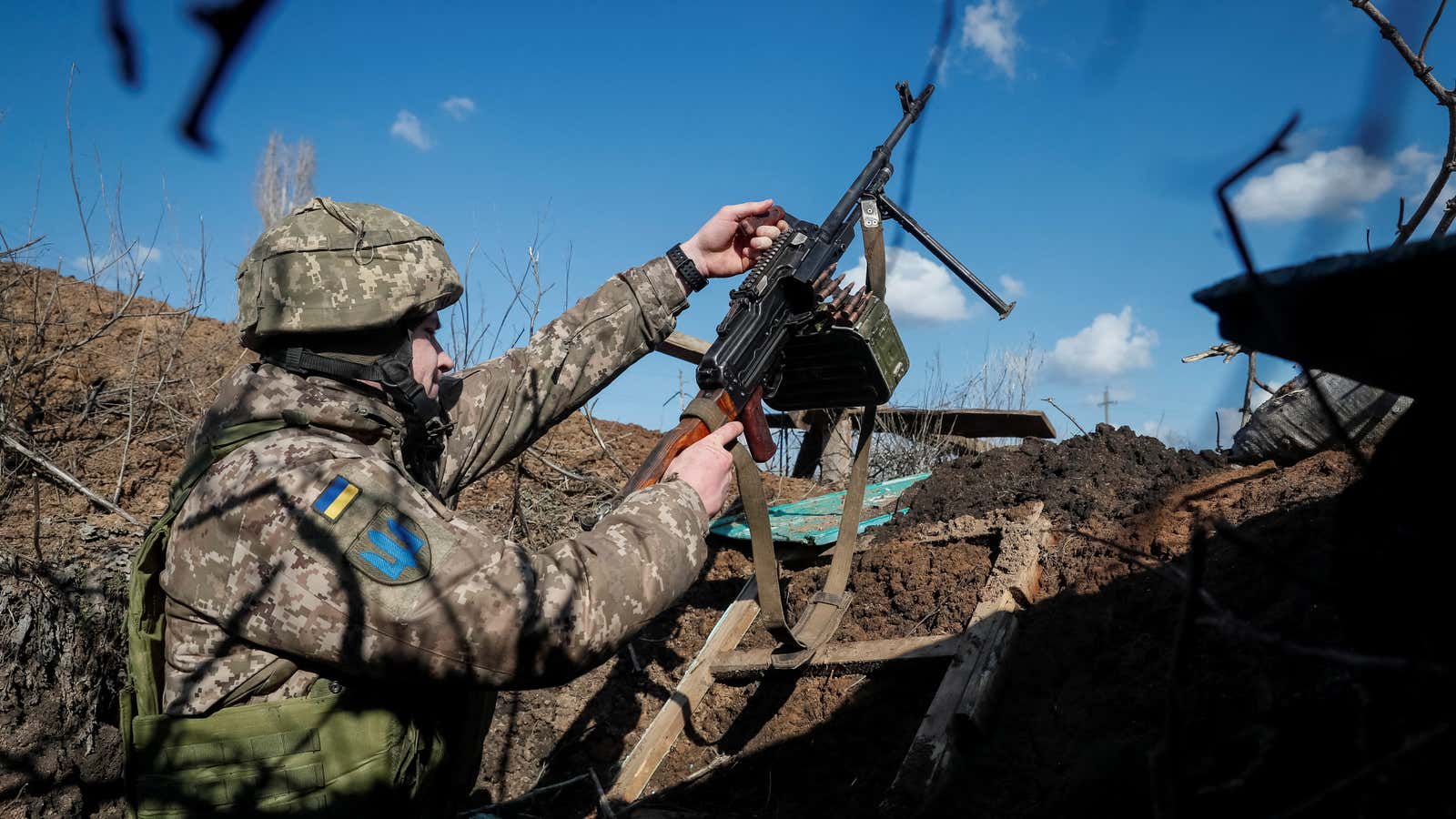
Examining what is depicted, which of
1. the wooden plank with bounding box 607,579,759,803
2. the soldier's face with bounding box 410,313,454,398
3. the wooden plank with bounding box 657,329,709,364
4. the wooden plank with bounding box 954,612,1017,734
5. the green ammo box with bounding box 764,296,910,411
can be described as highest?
the wooden plank with bounding box 657,329,709,364

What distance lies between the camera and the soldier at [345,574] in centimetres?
228

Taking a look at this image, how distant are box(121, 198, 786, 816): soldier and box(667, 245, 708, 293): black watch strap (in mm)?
956

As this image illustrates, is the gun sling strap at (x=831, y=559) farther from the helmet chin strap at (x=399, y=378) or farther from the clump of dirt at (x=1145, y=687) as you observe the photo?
the helmet chin strap at (x=399, y=378)

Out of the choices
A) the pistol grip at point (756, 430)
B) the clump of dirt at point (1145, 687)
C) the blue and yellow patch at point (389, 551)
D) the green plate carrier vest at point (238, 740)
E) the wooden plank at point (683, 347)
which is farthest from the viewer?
the wooden plank at point (683, 347)

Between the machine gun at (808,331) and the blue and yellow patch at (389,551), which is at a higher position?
the machine gun at (808,331)

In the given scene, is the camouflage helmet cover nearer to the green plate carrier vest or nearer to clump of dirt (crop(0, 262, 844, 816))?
the green plate carrier vest

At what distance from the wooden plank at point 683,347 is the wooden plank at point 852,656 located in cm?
220

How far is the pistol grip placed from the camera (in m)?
3.48

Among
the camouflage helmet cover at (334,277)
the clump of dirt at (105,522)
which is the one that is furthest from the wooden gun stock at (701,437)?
the clump of dirt at (105,522)

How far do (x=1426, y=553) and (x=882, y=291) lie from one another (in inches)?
114

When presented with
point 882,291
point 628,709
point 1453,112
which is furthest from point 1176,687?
point 628,709

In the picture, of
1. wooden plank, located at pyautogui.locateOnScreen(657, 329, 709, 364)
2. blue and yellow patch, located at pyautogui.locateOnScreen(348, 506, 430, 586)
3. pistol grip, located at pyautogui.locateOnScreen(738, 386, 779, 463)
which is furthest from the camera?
wooden plank, located at pyautogui.locateOnScreen(657, 329, 709, 364)

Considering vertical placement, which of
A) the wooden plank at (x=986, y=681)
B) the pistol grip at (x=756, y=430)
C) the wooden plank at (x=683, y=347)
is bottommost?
the wooden plank at (x=986, y=681)

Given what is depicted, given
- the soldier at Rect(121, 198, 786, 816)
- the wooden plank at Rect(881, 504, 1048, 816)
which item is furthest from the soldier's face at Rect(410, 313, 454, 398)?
the wooden plank at Rect(881, 504, 1048, 816)
